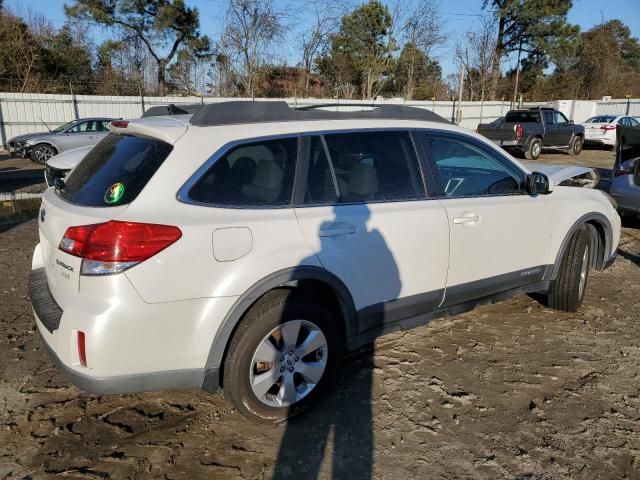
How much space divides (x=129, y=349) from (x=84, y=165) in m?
1.31

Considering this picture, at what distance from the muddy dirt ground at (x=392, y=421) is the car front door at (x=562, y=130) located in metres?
17.7

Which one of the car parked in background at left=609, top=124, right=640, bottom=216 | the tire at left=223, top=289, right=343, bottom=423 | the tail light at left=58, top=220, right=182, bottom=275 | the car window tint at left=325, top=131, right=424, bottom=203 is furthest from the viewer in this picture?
the car parked in background at left=609, top=124, right=640, bottom=216

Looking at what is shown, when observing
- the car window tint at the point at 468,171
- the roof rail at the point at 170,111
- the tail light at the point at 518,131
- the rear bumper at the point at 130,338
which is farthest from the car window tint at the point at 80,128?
the rear bumper at the point at 130,338

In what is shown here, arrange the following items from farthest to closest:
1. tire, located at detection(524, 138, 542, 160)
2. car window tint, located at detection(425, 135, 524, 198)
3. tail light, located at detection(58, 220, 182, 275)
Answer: tire, located at detection(524, 138, 542, 160)
car window tint, located at detection(425, 135, 524, 198)
tail light, located at detection(58, 220, 182, 275)

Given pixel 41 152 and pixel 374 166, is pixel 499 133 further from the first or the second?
pixel 374 166

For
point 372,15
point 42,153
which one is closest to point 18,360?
point 42,153

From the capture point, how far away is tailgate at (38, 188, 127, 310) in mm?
2465

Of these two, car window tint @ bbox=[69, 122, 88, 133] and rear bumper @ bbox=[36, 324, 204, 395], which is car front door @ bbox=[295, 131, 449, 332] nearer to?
rear bumper @ bbox=[36, 324, 204, 395]

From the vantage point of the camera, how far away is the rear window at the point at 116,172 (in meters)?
2.58

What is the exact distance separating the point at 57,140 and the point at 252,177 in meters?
14.8

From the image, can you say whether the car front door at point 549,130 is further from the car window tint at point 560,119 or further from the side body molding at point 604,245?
the side body molding at point 604,245

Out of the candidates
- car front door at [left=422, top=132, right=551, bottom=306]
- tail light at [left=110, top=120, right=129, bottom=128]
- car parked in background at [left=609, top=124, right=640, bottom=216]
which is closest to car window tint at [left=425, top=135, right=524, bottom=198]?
car front door at [left=422, top=132, right=551, bottom=306]

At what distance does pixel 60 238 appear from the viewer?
2615 mm

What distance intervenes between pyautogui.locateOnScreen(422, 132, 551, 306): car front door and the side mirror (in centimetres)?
5
